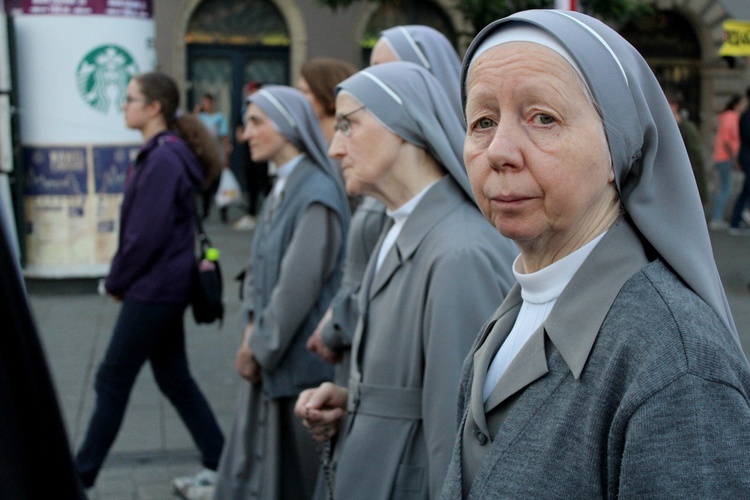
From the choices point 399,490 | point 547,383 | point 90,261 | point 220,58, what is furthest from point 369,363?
point 220,58

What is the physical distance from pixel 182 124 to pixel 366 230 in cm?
181

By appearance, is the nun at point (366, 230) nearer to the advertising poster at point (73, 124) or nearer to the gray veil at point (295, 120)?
the gray veil at point (295, 120)

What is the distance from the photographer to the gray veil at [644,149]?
1558 millimetres

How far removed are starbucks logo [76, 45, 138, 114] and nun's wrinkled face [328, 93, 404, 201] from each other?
7.08 m

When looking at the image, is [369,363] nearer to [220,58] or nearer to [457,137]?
[457,137]

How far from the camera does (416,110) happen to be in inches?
118

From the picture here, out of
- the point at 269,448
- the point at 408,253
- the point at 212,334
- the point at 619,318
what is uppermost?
the point at 619,318

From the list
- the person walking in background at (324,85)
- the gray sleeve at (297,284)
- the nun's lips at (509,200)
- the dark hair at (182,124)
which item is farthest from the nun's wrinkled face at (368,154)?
the dark hair at (182,124)

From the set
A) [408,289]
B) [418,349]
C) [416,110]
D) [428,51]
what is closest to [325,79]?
[428,51]

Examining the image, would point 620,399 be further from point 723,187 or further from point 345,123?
point 723,187

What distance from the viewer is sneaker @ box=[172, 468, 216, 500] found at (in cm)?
492

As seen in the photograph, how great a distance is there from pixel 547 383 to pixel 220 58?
19765mm

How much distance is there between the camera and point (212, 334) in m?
8.35

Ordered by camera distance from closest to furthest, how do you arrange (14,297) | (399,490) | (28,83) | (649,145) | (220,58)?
(14,297), (649,145), (399,490), (28,83), (220,58)
